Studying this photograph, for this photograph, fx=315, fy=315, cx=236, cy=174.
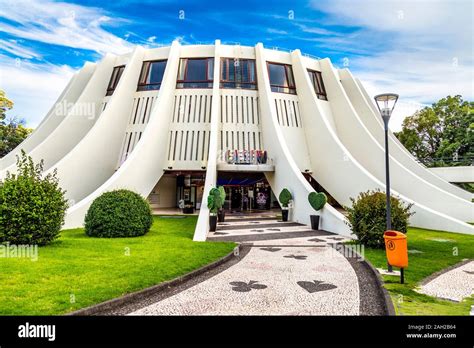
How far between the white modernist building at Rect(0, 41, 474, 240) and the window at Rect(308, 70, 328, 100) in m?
0.10

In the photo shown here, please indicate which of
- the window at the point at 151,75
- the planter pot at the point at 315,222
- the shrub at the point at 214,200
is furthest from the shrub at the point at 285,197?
the window at the point at 151,75

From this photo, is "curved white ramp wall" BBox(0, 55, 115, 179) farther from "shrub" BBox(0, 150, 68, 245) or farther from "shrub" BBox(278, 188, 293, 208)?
"shrub" BBox(278, 188, 293, 208)

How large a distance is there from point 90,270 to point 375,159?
18.7 m

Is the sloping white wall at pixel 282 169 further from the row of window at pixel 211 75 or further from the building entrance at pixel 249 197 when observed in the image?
the building entrance at pixel 249 197

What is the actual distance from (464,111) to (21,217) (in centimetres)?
3673

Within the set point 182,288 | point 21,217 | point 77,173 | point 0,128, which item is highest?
point 0,128

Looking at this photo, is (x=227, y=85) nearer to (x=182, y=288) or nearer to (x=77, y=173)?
(x=77, y=173)

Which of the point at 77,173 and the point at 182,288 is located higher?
the point at 77,173

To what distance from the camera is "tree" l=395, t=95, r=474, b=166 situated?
94.3 feet

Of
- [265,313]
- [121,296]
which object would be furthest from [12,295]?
[265,313]

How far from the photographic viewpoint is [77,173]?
1848 cm

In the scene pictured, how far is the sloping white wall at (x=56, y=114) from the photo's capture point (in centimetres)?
2344

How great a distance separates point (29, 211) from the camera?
894 cm
